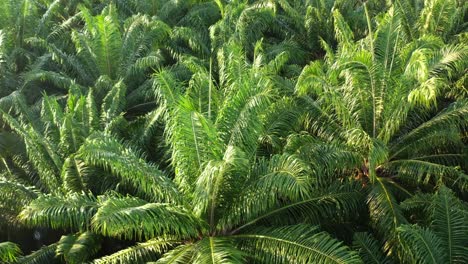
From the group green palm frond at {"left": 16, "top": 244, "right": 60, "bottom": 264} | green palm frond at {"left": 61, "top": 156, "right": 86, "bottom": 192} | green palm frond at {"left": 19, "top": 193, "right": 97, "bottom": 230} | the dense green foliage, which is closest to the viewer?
the dense green foliage

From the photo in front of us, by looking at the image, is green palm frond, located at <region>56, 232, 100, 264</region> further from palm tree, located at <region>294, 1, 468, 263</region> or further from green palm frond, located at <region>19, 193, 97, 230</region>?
palm tree, located at <region>294, 1, 468, 263</region>

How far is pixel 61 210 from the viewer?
7.53 metres

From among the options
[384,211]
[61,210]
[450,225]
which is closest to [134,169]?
[61,210]

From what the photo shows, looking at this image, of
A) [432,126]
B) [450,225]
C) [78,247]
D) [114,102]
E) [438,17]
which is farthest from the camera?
[438,17]

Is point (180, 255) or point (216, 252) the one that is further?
point (180, 255)

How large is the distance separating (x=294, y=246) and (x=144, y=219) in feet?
6.33

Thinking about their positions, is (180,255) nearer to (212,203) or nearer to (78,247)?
(212,203)

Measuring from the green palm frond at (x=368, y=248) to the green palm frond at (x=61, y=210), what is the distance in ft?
12.3

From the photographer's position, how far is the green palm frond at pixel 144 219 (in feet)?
21.7

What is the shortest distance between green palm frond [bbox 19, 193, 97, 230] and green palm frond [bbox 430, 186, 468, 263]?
479 cm

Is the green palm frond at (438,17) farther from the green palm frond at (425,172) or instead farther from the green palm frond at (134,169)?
the green palm frond at (134,169)

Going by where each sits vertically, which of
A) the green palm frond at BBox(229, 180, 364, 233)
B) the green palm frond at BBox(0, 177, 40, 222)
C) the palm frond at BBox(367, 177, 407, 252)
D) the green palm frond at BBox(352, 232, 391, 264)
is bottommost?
the green palm frond at BBox(352, 232, 391, 264)

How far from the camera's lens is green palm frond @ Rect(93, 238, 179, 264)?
7414mm

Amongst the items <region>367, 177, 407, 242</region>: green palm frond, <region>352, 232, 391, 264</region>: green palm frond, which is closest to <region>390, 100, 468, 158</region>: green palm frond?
<region>367, 177, 407, 242</region>: green palm frond
